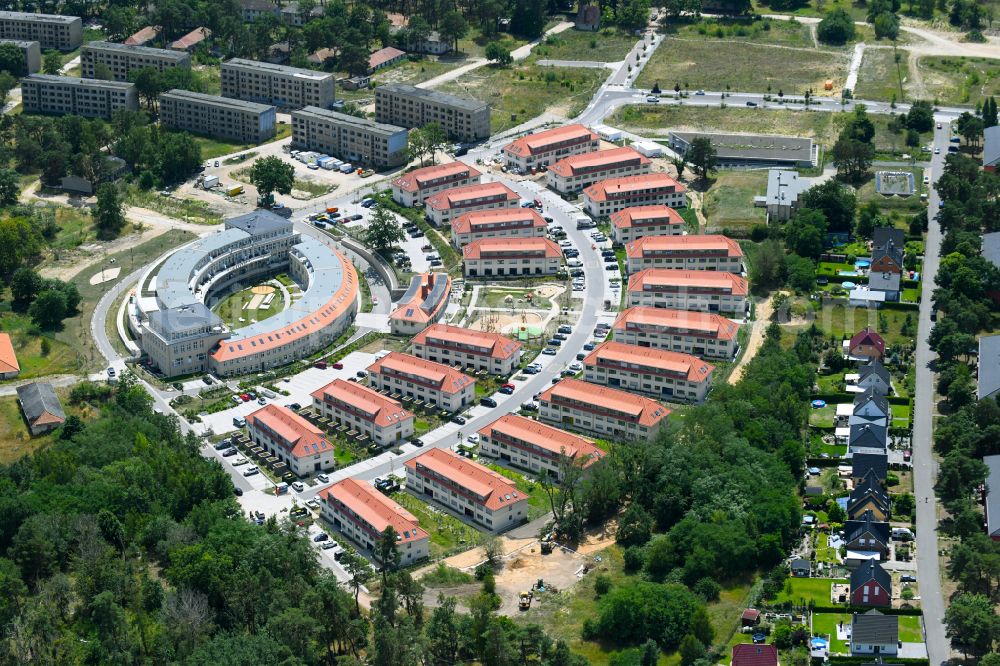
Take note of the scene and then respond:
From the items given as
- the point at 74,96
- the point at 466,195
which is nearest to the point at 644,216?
the point at 466,195

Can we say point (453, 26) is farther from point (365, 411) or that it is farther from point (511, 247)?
point (365, 411)

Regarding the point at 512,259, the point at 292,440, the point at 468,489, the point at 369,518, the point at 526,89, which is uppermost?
the point at 526,89

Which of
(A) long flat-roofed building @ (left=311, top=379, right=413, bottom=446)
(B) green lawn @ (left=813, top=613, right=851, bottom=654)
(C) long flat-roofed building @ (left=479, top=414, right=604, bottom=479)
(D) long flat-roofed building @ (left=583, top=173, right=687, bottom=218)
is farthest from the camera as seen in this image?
(D) long flat-roofed building @ (left=583, top=173, right=687, bottom=218)

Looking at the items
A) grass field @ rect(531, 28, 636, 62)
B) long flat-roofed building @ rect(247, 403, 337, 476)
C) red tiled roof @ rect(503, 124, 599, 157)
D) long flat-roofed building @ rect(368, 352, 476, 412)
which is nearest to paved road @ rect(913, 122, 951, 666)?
long flat-roofed building @ rect(368, 352, 476, 412)

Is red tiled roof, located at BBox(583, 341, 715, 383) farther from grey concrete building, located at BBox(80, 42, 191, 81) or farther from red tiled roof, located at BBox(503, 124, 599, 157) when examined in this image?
grey concrete building, located at BBox(80, 42, 191, 81)

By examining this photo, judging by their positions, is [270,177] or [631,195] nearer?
[631,195]

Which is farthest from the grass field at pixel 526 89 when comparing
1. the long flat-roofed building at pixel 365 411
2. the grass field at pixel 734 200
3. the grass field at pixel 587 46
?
the long flat-roofed building at pixel 365 411

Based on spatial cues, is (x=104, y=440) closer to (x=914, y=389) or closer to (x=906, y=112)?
(x=914, y=389)
